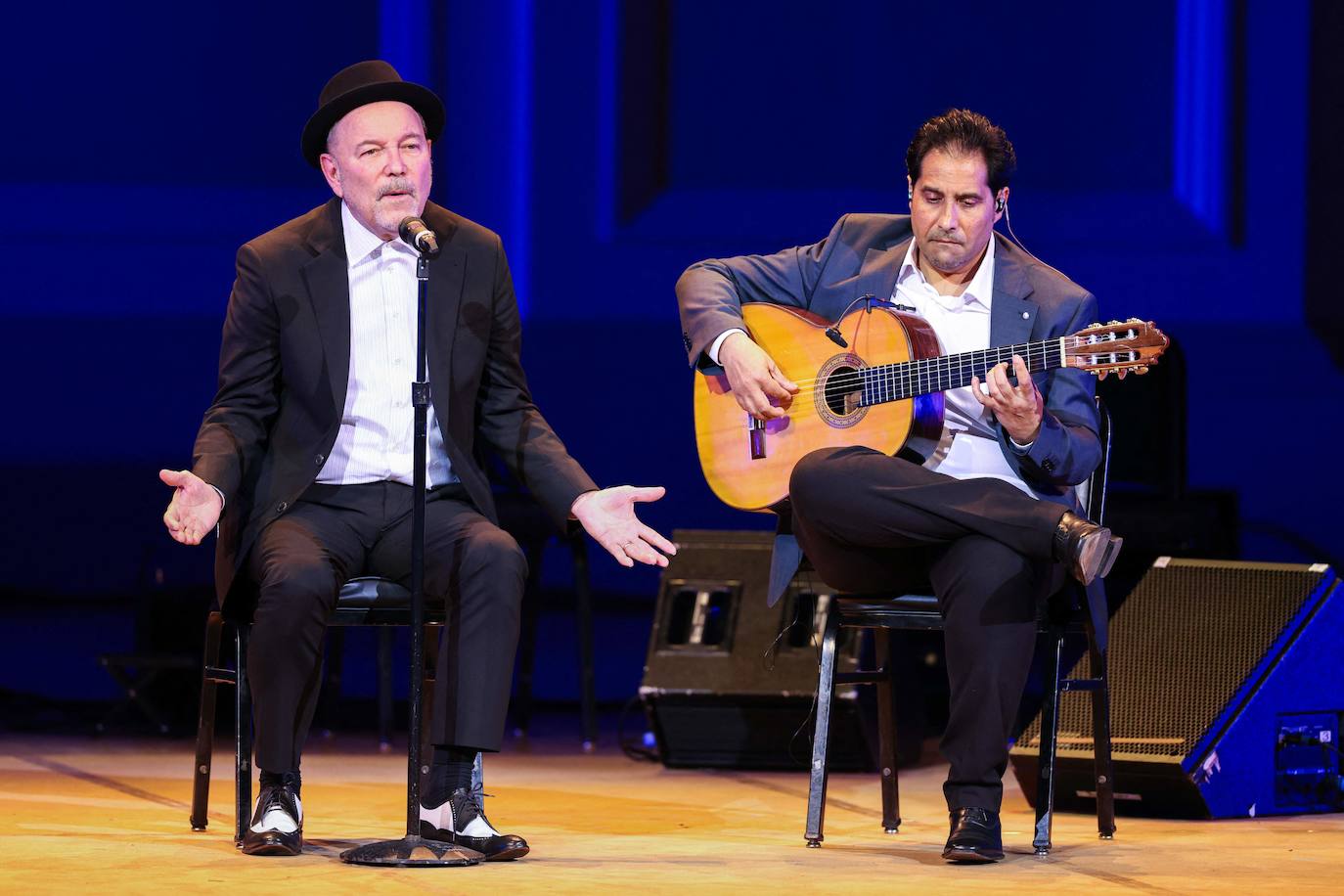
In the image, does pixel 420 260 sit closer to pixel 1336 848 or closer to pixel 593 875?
pixel 593 875

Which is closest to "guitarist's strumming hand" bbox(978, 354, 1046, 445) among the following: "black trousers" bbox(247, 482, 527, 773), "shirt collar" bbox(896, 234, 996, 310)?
"shirt collar" bbox(896, 234, 996, 310)

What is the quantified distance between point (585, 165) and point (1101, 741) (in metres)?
3.01

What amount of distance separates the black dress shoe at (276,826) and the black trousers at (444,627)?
5 cm

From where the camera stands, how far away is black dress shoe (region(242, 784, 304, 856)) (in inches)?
131

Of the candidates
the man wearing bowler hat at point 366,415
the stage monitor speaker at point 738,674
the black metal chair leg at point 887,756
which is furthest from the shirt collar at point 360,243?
the stage monitor speaker at point 738,674

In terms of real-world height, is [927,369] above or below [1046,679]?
above

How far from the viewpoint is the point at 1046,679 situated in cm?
374

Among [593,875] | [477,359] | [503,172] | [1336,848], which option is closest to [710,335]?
[477,359]

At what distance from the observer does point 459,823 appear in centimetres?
338

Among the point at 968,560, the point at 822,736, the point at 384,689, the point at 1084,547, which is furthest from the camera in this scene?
the point at 384,689

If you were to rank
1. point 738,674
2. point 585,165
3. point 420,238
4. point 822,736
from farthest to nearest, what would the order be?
point 585,165 → point 738,674 → point 822,736 → point 420,238

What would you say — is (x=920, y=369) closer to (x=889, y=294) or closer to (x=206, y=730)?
(x=889, y=294)

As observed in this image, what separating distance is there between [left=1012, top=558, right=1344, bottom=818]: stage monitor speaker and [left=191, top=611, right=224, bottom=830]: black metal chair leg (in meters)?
1.61

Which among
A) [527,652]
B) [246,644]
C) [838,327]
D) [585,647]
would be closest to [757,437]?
[838,327]
